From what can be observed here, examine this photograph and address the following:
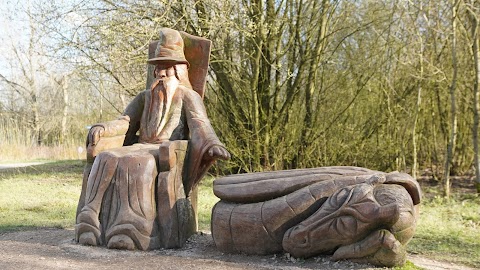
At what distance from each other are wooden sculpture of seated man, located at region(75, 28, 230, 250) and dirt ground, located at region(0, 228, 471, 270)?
0.16 meters

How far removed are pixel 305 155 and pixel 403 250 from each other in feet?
20.0

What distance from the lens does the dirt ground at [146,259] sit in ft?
13.8

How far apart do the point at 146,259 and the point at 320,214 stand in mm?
1400

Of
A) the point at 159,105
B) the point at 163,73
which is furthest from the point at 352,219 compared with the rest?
the point at 163,73

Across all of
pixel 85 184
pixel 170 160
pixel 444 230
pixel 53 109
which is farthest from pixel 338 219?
pixel 53 109

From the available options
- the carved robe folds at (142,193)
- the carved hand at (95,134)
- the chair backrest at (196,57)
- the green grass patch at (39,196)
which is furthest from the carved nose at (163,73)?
the green grass patch at (39,196)

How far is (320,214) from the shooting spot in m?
4.18

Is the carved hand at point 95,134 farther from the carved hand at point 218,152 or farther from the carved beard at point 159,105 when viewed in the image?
the carved hand at point 218,152

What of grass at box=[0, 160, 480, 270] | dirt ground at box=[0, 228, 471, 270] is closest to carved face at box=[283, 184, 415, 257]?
dirt ground at box=[0, 228, 471, 270]

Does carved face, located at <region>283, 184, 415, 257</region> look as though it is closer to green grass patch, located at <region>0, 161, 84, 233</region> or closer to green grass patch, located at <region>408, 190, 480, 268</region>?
green grass patch, located at <region>408, 190, 480, 268</region>

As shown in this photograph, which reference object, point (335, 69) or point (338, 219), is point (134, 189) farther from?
point (335, 69)

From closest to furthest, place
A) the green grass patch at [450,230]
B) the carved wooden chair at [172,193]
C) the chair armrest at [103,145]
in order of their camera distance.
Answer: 1. the carved wooden chair at [172,193]
2. the chair armrest at [103,145]
3. the green grass patch at [450,230]

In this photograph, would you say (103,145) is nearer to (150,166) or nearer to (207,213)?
(150,166)

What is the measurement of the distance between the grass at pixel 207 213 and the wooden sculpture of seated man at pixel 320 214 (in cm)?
38
